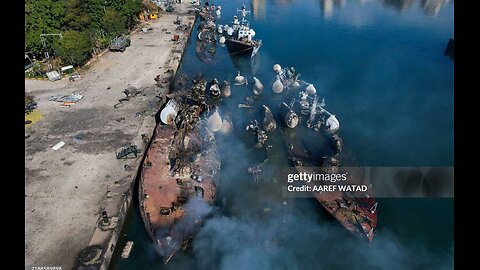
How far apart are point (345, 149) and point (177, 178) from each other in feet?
92.3

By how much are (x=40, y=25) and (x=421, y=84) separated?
93596 millimetres

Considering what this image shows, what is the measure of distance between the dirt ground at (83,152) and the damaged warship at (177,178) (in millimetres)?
3834

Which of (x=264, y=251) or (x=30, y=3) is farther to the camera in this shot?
(x=30, y=3)

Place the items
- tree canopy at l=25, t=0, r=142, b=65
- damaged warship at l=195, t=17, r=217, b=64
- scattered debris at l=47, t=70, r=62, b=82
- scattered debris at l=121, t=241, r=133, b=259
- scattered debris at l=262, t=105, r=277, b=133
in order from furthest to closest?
damaged warship at l=195, t=17, r=217, b=64 → tree canopy at l=25, t=0, r=142, b=65 → scattered debris at l=47, t=70, r=62, b=82 → scattered debris at l=262, t=105, r=277, b=133 → scattered debris at l=121, t=241, r=133, b=259

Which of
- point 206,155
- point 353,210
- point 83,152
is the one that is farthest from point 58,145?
point 353,210

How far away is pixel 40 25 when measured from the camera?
84.3 metres

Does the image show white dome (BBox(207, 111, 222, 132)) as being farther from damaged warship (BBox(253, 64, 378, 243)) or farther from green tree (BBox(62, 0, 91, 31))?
green tree (BBox(62, 0, 91, 31))

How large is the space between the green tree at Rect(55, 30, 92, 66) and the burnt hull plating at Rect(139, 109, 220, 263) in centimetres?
3988

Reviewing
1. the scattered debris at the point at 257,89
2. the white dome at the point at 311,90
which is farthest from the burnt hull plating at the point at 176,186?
the white dome at the point at 311,90

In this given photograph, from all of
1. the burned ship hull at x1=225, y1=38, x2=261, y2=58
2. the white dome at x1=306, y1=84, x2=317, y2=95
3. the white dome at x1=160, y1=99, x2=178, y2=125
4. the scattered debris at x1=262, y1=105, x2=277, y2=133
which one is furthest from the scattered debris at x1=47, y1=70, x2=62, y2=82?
the white dome at x1=306, y1=84, x2=317, y2=95

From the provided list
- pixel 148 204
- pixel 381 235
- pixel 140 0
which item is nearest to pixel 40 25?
pixel 140 0

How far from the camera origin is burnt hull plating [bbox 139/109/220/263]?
139ft
